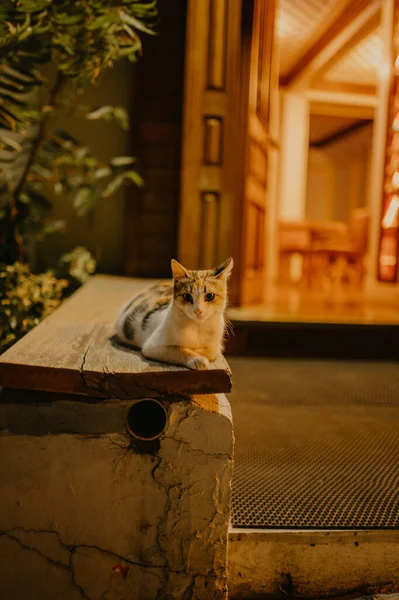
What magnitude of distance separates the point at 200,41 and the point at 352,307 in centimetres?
242

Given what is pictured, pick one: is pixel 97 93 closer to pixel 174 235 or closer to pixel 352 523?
pixel 174 235

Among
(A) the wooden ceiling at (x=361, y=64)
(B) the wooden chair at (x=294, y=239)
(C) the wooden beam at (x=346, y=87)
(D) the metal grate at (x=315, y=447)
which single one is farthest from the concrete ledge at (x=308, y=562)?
(C) the wooden beam at (x=346, y=87)

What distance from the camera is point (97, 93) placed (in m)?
3.88

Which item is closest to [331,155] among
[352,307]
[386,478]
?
[352,307]

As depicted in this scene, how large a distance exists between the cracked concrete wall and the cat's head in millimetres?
261

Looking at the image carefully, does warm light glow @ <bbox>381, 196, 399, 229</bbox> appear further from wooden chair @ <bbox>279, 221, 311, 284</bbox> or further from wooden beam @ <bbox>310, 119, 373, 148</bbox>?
wooden beam @ <bbox>310, 119, 373, 148</bbox>

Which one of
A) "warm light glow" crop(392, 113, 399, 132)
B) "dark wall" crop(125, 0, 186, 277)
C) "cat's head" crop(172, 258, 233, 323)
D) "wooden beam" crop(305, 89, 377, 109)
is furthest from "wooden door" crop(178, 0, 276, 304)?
"wooden beam" crop(305, 89, 377, 109)

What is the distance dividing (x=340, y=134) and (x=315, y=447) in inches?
422

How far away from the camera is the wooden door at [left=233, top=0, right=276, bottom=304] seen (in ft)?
11.8

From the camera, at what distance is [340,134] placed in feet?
37.1

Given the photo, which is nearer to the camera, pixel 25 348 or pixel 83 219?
pixel 25 348

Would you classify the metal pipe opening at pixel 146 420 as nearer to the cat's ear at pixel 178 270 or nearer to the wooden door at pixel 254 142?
the cat's ear at pixel 178 270

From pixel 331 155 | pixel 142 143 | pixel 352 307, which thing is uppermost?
pixel 331 155

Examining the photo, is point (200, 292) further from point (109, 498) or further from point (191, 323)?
point (109, 498)
